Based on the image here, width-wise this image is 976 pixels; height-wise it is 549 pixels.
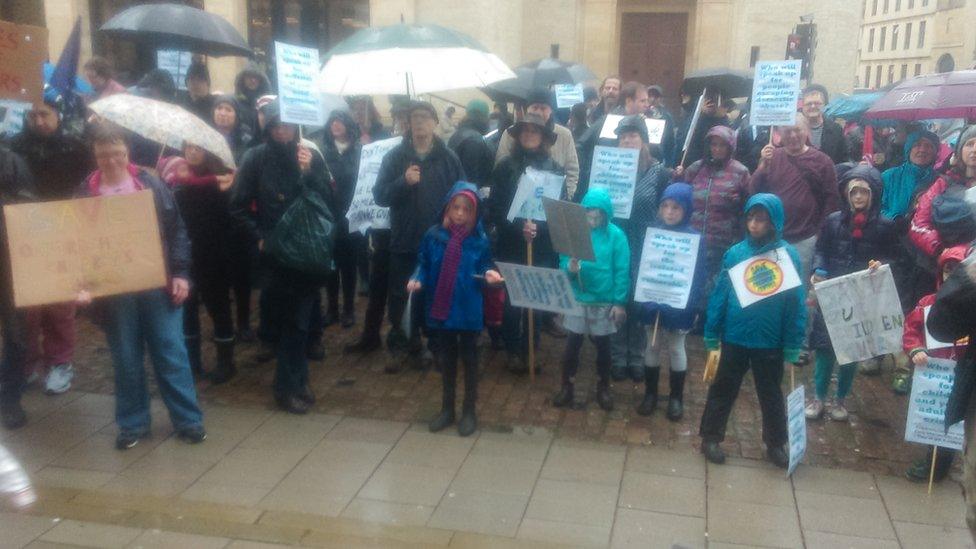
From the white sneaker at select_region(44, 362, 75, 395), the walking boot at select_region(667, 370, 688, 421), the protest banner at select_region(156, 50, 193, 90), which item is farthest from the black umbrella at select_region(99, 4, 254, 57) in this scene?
the walking boot at select_region(667, 370, 688, 421)

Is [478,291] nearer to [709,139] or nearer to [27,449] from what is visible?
[709,139]

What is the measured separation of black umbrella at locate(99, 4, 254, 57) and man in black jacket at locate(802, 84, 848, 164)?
17.7ft

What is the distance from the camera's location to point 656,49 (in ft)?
63.6

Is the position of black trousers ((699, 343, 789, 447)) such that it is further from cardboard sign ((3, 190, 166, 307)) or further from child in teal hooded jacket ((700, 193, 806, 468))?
cardboard sign ((3, 190, 166, 307))

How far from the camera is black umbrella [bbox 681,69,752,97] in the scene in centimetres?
1123

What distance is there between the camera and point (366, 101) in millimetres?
8594

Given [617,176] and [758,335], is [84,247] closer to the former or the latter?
[617,176]

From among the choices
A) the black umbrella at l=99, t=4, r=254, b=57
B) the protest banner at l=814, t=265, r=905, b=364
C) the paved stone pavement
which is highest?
the black umbrella at l=99, t=4, r=254, b=57

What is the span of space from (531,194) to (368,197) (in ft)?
4.70

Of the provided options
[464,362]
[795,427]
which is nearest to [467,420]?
[464,362]

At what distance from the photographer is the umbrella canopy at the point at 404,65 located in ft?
20.9

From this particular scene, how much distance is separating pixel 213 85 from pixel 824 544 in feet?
47.9

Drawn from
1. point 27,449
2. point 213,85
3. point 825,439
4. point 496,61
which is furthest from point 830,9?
point 27,449

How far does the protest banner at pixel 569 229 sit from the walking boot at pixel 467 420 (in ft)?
3.96
